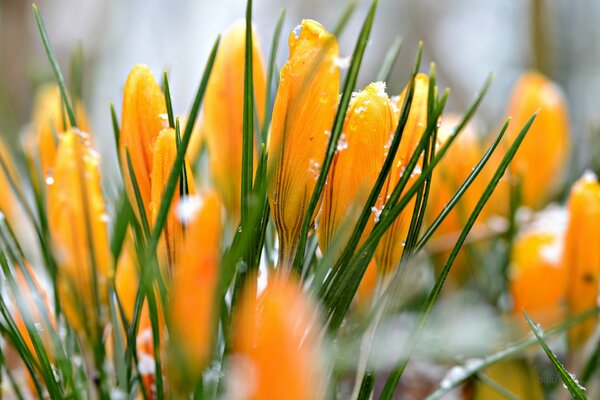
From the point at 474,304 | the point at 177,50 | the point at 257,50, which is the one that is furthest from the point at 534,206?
the point at 177,50

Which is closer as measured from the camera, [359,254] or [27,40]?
[359,254]

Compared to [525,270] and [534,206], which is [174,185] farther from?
[534,206]

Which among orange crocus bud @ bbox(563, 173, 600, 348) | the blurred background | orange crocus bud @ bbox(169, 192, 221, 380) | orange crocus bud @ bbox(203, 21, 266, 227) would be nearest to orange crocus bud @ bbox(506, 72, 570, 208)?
the blurred background

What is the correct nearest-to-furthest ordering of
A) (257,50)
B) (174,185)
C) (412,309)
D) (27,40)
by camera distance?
(174,185), (257,50), (412,309), (27,40)

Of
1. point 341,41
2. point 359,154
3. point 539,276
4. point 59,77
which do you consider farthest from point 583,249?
point 341,41

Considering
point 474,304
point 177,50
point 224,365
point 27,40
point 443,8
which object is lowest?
point 224,365

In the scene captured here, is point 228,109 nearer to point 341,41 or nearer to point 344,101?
point 344,101

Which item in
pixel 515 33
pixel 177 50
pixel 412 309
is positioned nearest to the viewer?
pixel 412 309

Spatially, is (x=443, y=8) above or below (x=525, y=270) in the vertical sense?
above
